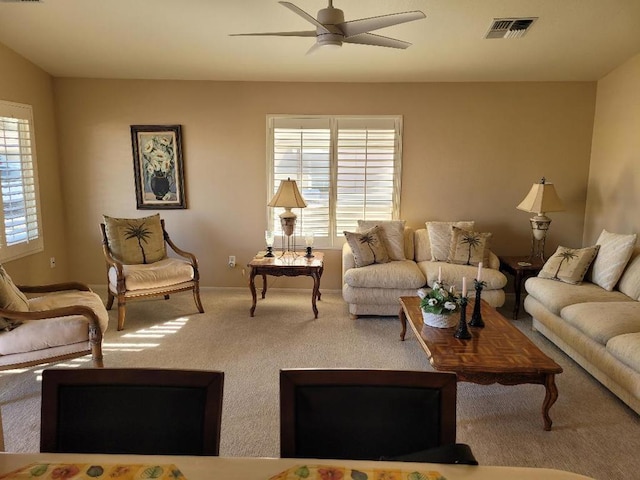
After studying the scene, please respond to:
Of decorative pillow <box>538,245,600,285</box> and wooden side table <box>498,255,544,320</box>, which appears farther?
wooden side table <box>498,255,544,320</box>

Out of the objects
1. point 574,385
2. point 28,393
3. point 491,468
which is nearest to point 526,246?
point 574,385

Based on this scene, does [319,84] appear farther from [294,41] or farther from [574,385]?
[574,385]

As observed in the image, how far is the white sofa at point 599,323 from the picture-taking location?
9.39 ft

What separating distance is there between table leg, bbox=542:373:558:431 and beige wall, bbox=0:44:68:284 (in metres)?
4.71

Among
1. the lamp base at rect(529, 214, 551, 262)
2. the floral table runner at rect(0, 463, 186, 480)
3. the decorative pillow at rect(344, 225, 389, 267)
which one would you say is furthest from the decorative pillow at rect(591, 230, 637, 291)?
the floral table runner at rect(0, 463, 186, 480)

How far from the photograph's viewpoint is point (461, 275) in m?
4.45

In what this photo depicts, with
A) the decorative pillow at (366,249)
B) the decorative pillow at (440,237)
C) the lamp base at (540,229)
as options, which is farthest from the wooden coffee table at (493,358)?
the lamp base at (540,229)

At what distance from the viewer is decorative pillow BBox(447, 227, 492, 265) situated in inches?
184

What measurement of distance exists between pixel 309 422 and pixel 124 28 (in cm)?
398

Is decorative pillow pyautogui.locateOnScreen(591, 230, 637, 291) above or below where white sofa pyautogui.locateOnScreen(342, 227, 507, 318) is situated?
above

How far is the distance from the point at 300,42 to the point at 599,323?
133 inches

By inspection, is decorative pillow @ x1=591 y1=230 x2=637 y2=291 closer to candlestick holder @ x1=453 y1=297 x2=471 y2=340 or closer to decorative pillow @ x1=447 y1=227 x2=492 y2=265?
decorative pillow @ x1=447 y1=227 x2=492 y2=265

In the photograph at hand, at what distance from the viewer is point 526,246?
536 cm

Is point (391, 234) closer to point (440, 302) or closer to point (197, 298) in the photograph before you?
point (440, 302)
